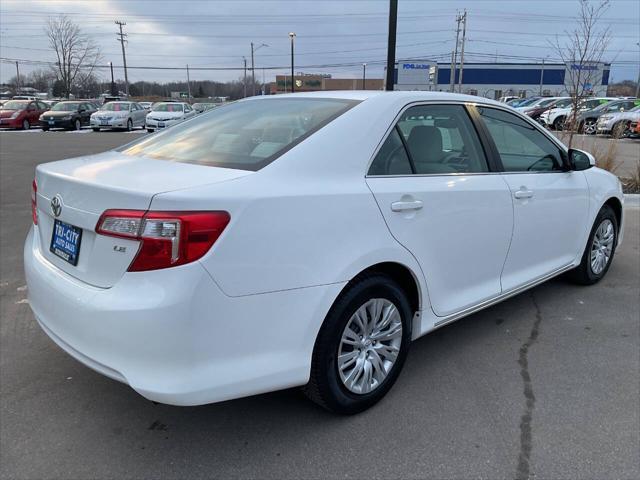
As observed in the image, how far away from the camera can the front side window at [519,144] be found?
11.8 ft

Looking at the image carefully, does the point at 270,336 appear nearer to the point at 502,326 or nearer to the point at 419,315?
the point at 419,315

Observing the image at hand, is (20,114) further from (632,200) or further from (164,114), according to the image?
(632,200)

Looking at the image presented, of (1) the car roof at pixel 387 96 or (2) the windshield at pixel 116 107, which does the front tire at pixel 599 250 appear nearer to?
(1) the car roof at pixel 387 96

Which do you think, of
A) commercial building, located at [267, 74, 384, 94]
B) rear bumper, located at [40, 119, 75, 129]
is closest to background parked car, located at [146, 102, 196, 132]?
Result: rear bumper, located at [40, 119, 75, 129]

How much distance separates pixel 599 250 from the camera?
4750 mm

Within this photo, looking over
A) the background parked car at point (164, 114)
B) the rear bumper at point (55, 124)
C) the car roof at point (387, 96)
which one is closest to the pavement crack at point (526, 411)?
the car roof at point (387, 96)

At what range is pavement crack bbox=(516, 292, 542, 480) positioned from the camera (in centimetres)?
239

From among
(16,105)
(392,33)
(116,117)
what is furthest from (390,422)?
(16,105)

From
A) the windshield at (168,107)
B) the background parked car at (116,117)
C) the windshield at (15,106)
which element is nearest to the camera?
the windshield at (168,107)

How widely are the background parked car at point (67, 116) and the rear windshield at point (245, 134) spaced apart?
26997 millimetres

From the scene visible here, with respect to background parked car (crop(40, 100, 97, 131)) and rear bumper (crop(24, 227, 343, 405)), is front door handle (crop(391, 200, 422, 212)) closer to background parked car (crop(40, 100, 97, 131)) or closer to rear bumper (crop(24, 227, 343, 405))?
rear bumper (crop(24, 227, 343, 405))

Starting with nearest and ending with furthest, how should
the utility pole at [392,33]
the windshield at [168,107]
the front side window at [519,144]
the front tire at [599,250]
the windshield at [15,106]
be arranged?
the front side window at [519,144] → the front tire at [599,250] → the utility pole at [392,33] → the windshield at [168,107] → the windshield at [15,106]

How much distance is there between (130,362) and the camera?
2.09 meters

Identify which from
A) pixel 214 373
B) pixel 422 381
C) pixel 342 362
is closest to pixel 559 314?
pixel 422 381
